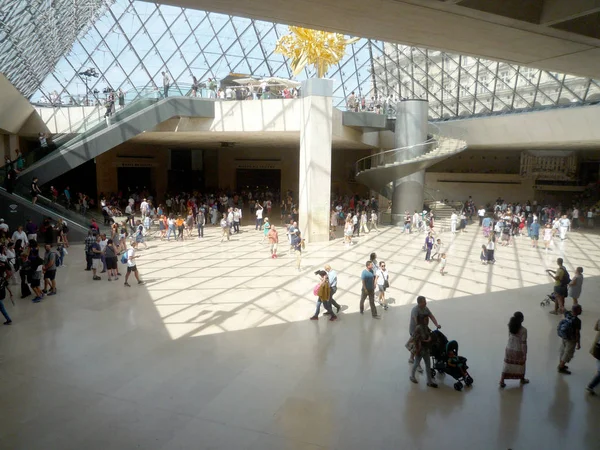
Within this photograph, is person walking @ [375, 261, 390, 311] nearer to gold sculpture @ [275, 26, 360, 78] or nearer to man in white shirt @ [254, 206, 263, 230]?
man in white shirt @ [254, 206, 263, 230]

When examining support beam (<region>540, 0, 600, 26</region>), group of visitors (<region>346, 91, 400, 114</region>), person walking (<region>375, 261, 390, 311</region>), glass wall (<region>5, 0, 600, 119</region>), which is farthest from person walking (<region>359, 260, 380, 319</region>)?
glass wall (<region>5, 0, 600, 119</region>)

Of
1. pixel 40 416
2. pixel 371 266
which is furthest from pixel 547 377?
A: pixel 40 416

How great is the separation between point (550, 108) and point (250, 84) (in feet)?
50.9

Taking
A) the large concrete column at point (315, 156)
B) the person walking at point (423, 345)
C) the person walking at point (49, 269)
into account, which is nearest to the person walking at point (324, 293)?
the person walking at point (423, 345)

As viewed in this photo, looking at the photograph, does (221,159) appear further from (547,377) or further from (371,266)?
(547,377)

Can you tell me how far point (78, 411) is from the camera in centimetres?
542

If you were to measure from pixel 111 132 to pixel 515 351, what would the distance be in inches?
668

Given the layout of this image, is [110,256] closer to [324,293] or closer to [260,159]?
[324,293]

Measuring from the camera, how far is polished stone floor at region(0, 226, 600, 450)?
16.4 feet

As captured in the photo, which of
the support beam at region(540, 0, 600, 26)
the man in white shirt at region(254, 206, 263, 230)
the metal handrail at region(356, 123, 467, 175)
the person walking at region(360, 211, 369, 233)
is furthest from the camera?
the metal handrail at region(356, 123, 467, 175)

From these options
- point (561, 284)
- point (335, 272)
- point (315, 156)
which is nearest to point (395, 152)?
point (315, 156)

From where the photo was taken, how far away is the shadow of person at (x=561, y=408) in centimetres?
520

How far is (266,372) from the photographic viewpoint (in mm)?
6516

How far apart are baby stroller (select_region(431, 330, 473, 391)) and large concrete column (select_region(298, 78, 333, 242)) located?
490 inches
